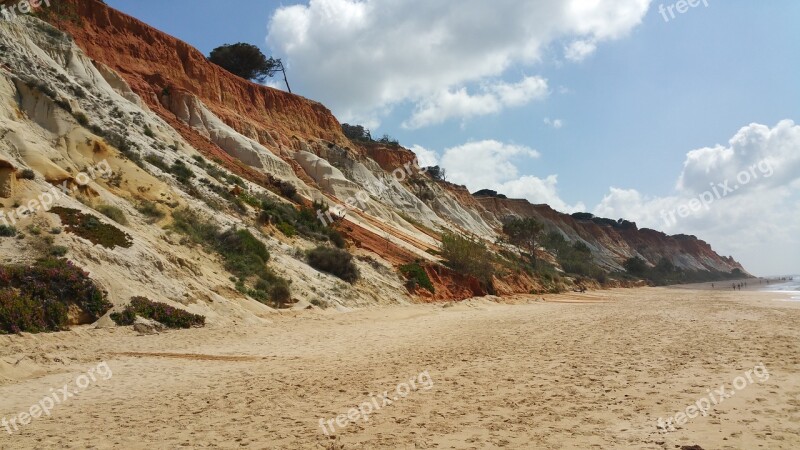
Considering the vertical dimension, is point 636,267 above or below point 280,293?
above

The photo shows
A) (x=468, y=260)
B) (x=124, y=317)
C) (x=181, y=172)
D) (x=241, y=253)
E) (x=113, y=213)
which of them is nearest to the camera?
(x=124, y=317)

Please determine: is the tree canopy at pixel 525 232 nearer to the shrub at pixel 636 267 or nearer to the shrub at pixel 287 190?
the shrub at pixel 636 267

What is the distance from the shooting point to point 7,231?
13117 mm

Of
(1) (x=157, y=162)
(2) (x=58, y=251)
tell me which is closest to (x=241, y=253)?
(2) (x=58, y=251)

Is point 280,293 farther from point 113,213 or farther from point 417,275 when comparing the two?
point 417,275

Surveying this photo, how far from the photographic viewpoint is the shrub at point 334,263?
24.4 meters

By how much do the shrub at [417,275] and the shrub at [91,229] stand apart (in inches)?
655

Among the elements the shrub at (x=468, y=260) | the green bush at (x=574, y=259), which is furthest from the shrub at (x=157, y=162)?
the green bush at (x=574, y=259)

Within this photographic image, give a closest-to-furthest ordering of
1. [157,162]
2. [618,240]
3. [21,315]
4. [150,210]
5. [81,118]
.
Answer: [21,315]
[150,210]
[81,118]
[157,162]
[618,240]

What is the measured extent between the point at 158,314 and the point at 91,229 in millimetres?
3820

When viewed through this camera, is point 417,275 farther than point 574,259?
No

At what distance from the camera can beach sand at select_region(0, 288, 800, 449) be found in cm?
568

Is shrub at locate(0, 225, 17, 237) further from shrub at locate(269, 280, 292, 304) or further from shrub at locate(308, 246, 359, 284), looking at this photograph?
shrub at locate(308, 246, 359, 284)

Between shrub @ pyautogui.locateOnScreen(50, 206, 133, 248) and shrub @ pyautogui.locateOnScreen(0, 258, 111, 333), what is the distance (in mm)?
1983
